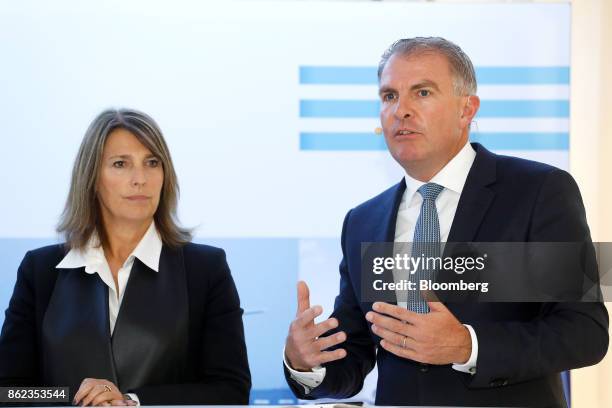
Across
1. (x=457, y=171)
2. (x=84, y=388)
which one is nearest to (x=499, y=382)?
(x=457, y=171)

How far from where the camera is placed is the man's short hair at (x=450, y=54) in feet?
10.0

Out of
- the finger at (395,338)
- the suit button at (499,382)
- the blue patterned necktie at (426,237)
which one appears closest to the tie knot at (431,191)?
the blue patterned necktie at (426,237)

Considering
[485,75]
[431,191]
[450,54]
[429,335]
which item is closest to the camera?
[429,335]

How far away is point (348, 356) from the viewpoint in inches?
115

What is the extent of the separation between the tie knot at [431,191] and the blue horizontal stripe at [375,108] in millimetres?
580

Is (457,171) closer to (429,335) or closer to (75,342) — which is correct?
(429,335)

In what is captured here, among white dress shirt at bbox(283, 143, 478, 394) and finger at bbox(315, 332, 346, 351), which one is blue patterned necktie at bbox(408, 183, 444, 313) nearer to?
white dress shirt at bbox(283, 143, 478, 394)

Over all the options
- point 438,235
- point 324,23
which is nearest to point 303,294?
point 438,235

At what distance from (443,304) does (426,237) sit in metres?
0.33

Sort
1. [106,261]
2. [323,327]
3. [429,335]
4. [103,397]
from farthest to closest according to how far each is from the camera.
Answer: [106,261] → [103,397] → [323,327] → [429,335]

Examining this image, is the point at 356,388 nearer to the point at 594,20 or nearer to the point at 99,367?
the point at 99,367

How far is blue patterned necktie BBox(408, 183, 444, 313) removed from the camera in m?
2.92

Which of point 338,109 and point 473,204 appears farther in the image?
point 338,109

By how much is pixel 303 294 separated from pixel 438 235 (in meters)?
0.55
